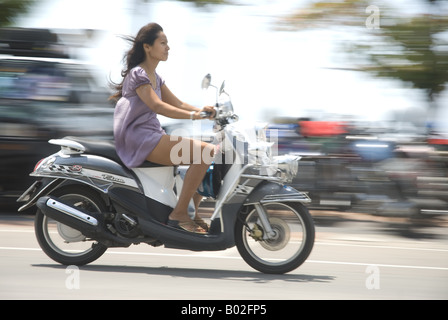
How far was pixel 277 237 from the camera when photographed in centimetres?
543

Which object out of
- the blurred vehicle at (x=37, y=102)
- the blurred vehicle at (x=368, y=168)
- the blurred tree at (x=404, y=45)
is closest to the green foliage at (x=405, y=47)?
the blurred tree at (x=404, y=45)

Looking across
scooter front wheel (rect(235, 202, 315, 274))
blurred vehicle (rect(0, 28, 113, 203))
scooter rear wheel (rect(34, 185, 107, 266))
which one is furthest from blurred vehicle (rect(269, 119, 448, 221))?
scooter rear wheel (rect(34, 185, 107, 266))

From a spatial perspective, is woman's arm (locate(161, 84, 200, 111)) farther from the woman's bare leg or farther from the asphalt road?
the asphalt road

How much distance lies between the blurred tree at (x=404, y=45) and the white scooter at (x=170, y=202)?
16.8 ft

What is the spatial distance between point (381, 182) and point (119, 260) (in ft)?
13.2

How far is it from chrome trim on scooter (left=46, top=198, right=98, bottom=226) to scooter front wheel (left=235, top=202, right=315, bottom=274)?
1.08 m

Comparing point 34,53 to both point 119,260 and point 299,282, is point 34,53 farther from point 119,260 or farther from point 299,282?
point 299,282

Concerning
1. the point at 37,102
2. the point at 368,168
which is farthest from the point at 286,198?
the point at 37,102

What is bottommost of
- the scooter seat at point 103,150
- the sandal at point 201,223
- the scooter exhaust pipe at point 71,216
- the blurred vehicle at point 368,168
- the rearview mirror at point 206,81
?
the blurred vehicle at point 368,168

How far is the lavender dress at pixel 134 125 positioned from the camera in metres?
5.46

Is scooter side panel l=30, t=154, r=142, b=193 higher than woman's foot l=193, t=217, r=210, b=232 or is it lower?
higher

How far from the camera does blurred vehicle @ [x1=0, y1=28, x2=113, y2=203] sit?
9031 mm

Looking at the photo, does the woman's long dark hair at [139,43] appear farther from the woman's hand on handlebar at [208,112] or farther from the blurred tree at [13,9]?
the blurred tree at [13,9]

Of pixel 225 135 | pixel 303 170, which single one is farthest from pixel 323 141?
pixel 225 135
